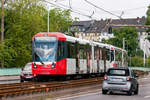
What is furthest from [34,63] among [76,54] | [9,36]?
[9,36]

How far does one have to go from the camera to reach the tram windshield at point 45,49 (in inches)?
1133

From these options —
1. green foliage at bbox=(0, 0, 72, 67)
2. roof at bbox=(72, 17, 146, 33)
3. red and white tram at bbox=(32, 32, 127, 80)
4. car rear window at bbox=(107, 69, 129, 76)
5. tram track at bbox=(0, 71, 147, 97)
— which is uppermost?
roof at bbox=(72, 17, 146, 33)

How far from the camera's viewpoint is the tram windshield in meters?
28.8

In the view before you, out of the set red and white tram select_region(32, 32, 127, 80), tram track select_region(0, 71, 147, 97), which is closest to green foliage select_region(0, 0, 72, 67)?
red and white tram select_region(32, 32, 127, 80)

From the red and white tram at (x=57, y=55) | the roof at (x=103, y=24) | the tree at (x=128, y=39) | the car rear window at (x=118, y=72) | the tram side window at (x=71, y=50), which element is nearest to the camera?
the car rear window at (x=118, y=72)

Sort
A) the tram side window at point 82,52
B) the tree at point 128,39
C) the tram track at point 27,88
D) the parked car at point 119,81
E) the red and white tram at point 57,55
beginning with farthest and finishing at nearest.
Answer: the tree at point 128,39
the tram side window at point 82,52
the red and white tram at point 57,55
the parked car at point 119,81
the tram track at point 27,88

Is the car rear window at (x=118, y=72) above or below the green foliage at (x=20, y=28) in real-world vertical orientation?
below

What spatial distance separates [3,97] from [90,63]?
835 inches

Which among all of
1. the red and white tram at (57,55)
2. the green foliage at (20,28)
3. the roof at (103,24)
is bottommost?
the red and white tram at (57,55)

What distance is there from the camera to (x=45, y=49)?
94.8 ft

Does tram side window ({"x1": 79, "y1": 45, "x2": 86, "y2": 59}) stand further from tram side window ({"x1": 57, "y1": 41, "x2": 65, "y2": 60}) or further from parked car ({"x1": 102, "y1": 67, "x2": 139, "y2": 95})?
parked car ({"x1": 102, "y1": 67, "x2": 139, "y2": 95})

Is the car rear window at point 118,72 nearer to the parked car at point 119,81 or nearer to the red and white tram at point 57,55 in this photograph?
the parked car at point 119,81

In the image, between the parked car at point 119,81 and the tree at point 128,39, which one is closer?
the parked car at point 119,81

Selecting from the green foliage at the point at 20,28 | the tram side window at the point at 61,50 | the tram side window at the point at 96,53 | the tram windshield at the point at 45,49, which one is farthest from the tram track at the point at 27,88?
the green foliage at the point at 20,28
